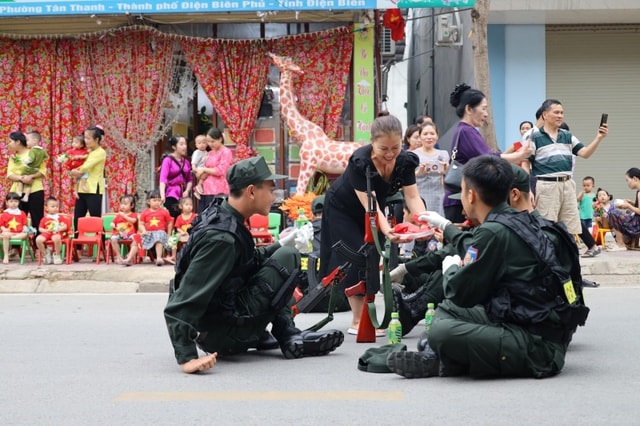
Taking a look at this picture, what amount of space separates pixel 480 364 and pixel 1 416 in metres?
2.71

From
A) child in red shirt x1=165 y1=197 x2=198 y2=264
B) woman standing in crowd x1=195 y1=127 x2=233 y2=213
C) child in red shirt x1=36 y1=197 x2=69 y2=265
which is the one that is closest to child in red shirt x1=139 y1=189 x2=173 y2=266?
child in red shirt x1=165 y1=197 x2=198 y2=264

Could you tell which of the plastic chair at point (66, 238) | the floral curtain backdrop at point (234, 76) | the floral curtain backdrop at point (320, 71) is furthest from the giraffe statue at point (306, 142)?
the plastic chair at point (66, 238)

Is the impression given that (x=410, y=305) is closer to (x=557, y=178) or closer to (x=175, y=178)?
(x=557, y=178)

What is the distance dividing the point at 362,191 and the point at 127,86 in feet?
33.0

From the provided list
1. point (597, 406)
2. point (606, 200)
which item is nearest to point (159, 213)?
point (606, 200)

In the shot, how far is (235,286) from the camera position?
21.1 feet

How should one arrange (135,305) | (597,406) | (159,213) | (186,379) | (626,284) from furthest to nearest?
(159,213) → (626,284) → (135,305) → (186,379) → (597,406)

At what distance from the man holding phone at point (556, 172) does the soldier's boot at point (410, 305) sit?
10.0 feet

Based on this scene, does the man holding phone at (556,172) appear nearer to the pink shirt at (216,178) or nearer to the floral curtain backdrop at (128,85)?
the pink shirt at (216,178)

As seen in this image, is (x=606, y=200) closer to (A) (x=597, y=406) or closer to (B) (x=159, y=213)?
(B) (x=159, y=213)

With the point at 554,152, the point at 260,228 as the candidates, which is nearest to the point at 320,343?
the point at 554,152

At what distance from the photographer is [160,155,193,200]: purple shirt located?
14766 millimetres

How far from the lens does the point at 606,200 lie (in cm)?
1606

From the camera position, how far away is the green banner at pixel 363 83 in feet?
52.9
